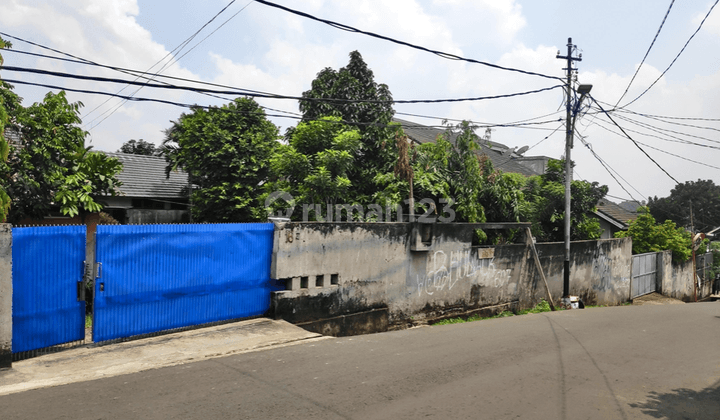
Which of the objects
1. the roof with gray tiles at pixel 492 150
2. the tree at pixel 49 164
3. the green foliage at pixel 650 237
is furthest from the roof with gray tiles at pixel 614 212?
the tree at pixel 49 164

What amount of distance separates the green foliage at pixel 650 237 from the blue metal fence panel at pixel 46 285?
23048 millimetres

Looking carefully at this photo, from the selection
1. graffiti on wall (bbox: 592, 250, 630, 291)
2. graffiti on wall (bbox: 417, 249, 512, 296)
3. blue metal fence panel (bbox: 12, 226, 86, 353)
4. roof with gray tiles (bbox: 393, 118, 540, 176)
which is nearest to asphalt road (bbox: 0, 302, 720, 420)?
blue metal fence panel (bbox: 12, 226, 86, 353)

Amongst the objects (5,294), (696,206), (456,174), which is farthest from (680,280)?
(696,206)

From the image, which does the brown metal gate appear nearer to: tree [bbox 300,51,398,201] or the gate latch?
tree [bbox 300,51,398,201]

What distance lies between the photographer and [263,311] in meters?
8.41

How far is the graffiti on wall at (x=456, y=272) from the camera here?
10.9 m

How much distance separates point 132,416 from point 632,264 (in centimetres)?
2016

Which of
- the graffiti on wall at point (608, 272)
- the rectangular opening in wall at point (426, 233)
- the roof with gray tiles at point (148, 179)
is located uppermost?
the roof with gray tiles at point (148, 179)

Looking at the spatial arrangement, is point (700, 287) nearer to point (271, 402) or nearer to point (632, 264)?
point (632, 264)

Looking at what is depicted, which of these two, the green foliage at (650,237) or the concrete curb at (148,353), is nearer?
the concrete curb at (148,353)

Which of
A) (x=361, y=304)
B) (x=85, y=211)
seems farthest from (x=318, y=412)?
(x=85, y=211)

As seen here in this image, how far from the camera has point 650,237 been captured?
22.8 metres

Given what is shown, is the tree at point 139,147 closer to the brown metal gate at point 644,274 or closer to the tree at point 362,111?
the tree at point 362,111

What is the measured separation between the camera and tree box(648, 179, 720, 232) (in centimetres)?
4854
